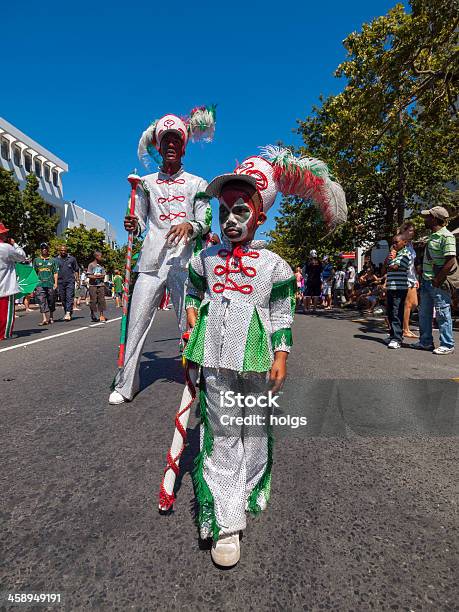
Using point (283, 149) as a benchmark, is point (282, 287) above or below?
below

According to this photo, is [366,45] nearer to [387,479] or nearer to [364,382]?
[364,382]

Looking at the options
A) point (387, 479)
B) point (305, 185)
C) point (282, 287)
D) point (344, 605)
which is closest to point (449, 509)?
point (387, 479)

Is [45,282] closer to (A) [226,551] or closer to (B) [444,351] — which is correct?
(B) [444,351]

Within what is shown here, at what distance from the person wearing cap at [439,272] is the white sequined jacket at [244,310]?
468 centimetres

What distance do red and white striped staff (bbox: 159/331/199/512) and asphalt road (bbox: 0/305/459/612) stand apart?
0.29 ft

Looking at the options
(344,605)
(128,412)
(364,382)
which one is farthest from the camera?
(364,382)

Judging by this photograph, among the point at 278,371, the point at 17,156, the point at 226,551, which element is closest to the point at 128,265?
the point at 278,371

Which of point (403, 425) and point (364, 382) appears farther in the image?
point (364, 382)

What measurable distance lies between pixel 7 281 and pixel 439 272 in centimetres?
729

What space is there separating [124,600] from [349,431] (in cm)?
197

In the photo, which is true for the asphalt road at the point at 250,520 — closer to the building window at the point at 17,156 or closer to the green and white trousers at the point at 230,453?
the green and white trousers at the point at 230,453

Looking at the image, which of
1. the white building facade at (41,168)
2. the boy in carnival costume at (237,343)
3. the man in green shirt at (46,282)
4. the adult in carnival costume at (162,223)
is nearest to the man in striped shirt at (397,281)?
the adult in carnival costume at (162,223)

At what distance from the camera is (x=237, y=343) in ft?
5.57

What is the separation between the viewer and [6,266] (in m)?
7.11
